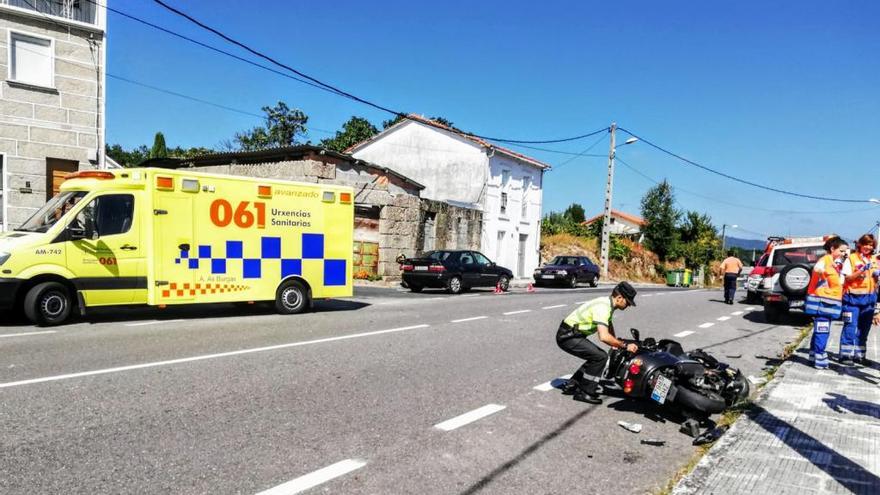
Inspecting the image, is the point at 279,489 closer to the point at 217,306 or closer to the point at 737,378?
the point at 737,378

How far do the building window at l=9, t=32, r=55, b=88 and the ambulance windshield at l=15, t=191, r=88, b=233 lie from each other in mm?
7371

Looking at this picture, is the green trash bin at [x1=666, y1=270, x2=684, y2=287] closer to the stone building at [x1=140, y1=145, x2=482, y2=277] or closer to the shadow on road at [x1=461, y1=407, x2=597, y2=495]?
the stone building at [x1=140, y1=145, x2=482, y2=277]

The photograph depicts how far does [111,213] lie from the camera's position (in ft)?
32.3

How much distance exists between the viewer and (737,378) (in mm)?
5340

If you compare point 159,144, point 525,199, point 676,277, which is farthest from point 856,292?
point 159,144

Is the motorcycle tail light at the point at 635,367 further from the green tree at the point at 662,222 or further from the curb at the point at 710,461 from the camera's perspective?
the green tree at the point at 662,222

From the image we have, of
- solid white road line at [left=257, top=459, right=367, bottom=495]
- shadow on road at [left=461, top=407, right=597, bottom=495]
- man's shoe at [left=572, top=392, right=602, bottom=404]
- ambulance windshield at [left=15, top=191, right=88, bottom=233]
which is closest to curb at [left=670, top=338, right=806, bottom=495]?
shadow on road at [left=461, top=407, right=597, bottom=495]

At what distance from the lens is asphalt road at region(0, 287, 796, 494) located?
3752mm

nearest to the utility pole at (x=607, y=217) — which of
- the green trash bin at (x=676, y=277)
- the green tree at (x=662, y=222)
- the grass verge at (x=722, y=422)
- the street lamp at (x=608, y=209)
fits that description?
the street lamp at (x=608, y=209)

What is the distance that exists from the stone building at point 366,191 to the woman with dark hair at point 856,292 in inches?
660

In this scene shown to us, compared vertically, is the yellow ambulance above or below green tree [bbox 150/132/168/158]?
below

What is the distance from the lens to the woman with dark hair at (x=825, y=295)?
7406mm

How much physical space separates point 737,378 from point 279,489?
163 inches

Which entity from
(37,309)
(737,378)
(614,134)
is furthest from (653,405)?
(614,134)
